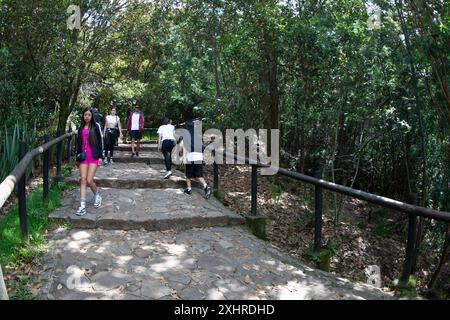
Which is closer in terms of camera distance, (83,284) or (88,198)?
(83,284)

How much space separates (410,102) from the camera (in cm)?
873

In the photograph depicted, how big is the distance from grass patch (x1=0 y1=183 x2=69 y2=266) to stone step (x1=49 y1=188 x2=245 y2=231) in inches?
6.2

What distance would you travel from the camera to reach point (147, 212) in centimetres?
637

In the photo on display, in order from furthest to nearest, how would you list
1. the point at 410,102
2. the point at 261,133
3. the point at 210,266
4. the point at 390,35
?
the point at 261,133
the point at 410,102
the point at 390,35
the point at 210,266

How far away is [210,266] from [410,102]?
243 inches

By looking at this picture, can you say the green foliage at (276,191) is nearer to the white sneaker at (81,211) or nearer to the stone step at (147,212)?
the stone step at (147,212)

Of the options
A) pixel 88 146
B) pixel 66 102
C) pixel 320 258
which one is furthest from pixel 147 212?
pixel 66 102

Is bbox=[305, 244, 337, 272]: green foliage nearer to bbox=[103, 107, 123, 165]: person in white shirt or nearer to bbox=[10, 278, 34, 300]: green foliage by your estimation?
bbox=[10, 278, 34, 300]: green foliage

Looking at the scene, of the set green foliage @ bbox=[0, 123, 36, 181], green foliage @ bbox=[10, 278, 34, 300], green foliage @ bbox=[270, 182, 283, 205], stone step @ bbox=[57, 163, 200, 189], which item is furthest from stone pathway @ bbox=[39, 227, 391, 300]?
green foliage @ bbox=[270, 182, 283, 205]

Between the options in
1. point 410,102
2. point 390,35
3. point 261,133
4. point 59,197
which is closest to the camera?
point 59,197

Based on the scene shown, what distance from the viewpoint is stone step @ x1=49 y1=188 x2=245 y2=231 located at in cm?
586
